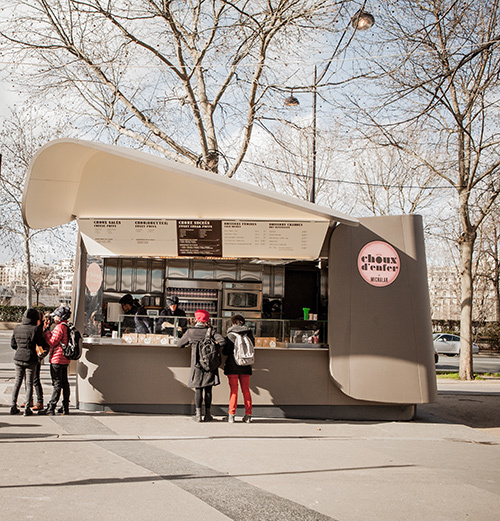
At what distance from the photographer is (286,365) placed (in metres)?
11.3

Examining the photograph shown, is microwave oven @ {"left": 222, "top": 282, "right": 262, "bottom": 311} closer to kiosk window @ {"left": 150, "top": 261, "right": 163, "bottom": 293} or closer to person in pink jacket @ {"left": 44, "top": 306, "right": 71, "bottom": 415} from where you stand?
kiosk window @ {"left": 150, "top": 261, "right": 163, "bottom": 293}

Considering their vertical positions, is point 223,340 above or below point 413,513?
above

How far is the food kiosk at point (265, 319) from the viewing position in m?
11.1

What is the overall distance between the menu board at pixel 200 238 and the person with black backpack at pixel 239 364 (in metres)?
1.96

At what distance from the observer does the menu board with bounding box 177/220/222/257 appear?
476 inches

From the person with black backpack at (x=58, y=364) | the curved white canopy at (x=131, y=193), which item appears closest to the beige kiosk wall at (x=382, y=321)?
the curved white canopy at (x=131, y=193)

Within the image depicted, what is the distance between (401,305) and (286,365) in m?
2.21

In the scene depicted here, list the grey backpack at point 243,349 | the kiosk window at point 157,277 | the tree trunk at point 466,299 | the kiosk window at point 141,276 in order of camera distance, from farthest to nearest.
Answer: the tree trunk at point 466,299 → the kiosk window at point 157,277 → the kiosk window at point 141,276 → the grey backpack at point 243,349

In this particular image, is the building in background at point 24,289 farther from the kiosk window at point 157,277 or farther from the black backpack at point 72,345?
the black backpack at point 72,345

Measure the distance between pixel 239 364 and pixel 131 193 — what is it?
358 cm

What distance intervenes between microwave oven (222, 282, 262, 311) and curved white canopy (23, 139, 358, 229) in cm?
340

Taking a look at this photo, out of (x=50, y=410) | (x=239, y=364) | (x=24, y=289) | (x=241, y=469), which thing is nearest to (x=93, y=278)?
(x=50, y=410)

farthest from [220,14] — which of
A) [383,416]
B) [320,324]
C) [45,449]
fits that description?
[45,449]

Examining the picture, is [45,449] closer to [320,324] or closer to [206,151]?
[320,324]
